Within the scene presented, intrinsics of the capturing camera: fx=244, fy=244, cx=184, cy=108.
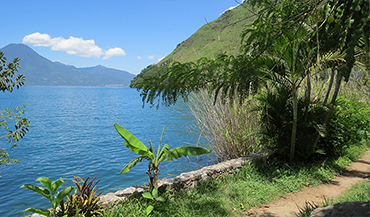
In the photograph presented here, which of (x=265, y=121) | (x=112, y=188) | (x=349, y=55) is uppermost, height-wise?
(x=349, y=55)

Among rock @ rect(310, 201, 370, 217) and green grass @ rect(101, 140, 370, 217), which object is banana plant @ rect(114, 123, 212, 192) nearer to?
green grass @ rect(101, 140, 370, 217)

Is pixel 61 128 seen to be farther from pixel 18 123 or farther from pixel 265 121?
pixel 265 121

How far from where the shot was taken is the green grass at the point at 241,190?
423cm

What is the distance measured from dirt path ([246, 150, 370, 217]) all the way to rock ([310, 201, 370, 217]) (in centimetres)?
140

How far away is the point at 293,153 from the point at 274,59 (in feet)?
7.97

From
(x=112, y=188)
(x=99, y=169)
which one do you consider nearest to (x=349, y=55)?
(x=112, y=188)

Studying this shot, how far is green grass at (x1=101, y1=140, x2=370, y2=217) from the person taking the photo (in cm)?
423

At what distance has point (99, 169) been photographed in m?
10.6

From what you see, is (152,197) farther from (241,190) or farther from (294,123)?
(294,123)

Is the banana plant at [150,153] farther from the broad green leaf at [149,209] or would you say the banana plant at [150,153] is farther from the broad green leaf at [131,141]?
the broad green leaf at [149,209]

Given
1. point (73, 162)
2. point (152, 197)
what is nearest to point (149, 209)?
point (152, 197)

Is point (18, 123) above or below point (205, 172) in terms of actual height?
above

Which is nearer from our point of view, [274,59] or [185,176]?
[185,176]

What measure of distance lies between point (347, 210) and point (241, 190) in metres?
2.74
